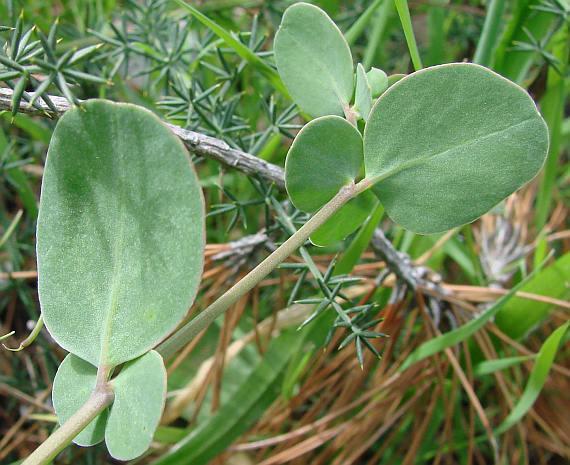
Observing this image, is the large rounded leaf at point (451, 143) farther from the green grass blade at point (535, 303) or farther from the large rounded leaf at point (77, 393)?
the green grass blade at point (535, 303)

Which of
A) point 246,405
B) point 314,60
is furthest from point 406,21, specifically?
point 246,405

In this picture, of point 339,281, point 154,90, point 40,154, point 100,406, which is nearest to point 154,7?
point 154,90

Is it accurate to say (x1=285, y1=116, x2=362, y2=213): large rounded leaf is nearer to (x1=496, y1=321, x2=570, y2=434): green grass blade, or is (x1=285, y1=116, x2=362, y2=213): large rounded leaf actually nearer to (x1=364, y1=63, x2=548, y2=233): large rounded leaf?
(x1=364, y1=63, x2=548, y2=233): large rounded leaf

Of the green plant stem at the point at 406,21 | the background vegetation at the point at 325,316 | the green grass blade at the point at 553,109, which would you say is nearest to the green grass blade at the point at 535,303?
the background vegetation at the point at 325,316

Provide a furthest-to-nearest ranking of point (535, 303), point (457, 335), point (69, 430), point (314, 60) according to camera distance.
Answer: point (535, 303), point (457, 335), point (314, 60), point (69, 430)

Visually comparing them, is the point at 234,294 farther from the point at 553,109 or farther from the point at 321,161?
the point at 553,109

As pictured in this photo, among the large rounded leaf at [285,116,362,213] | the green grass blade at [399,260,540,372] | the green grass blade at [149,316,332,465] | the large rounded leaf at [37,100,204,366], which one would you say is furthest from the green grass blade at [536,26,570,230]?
the large rounded leaf at [37,100,204,366]
